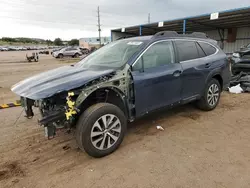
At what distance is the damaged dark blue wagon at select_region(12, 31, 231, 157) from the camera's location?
2.62m

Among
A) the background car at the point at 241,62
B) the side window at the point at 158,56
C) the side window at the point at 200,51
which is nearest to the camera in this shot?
the side window at the point at 158,56

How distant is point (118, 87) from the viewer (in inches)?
116

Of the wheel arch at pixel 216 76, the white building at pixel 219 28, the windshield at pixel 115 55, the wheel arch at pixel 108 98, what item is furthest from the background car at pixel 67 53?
the wheel arch at pixel 108 98

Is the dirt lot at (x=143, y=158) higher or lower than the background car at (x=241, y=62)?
lower

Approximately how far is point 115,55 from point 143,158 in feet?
6.21

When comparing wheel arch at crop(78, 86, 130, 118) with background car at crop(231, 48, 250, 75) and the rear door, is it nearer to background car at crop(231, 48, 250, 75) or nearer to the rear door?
the rear door

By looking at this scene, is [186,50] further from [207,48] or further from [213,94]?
[213,94]

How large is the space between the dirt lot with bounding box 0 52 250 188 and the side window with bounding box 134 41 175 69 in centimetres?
128

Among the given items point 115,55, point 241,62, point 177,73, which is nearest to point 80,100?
point 115,55

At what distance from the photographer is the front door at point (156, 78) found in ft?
10.4

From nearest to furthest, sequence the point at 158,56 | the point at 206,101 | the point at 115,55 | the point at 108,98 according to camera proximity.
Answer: the point at 108,98 < the point at 158,56 < the point at 115,55 < the point at 206,101

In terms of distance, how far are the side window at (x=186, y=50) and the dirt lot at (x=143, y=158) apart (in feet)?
4.41

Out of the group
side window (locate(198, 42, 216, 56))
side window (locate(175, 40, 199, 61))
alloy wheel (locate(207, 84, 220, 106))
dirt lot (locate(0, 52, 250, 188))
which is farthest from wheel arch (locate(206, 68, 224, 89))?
dirt lot (locate(0, 52, 250, 188))

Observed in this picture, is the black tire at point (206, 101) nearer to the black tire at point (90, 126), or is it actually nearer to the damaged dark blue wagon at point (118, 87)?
the damaged dark blue wagon at point (118, 87)
